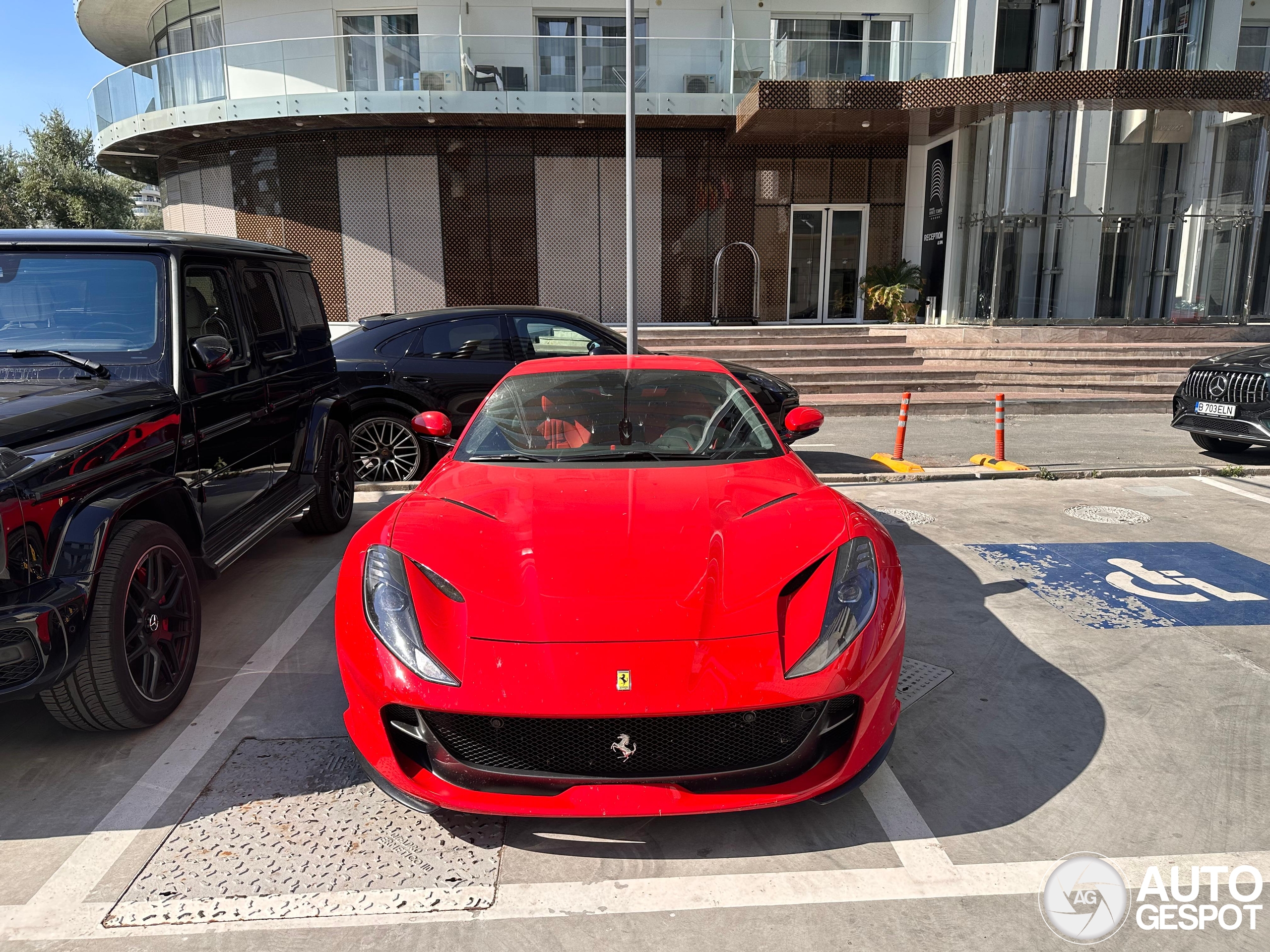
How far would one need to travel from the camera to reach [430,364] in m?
8.12

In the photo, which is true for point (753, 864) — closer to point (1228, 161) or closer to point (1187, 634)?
point (1187, 634)

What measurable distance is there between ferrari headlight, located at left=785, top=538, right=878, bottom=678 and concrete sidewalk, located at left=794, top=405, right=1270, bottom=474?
5.85 metres

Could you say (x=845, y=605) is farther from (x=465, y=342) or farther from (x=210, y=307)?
(x=465, y=342)

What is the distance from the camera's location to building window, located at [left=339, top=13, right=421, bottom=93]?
19.1 metres

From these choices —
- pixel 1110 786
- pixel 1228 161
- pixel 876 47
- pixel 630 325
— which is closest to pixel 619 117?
pixel 876 47

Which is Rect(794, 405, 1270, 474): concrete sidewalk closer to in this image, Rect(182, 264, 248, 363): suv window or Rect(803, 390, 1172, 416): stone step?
Rect(803, 390, 1172, 416): stone step

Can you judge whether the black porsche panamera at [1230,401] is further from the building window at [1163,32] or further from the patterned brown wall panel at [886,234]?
the building window at [1163,32]

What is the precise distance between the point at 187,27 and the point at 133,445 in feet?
78.6

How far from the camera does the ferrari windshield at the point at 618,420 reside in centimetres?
398

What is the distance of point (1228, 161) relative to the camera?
718 inches


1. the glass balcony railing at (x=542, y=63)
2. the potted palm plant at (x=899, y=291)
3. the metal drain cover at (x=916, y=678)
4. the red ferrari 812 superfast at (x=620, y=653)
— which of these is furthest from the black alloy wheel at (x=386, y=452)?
the potted palm plant at (x=899, y=291)

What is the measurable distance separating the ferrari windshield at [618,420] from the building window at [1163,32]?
20348mm

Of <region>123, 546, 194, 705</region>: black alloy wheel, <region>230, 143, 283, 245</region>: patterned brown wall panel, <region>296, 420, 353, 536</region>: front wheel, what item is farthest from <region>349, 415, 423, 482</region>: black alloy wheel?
<region>230, 143, 283, 245</region>: patterned brown wall panel

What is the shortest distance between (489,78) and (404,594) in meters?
18.9
